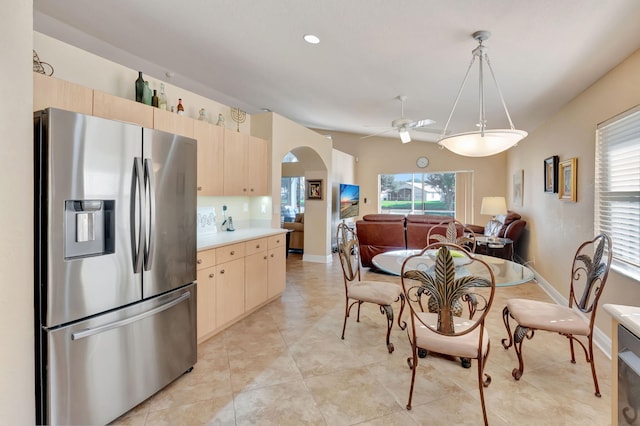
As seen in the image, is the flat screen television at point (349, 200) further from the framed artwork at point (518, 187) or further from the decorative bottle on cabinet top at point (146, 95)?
the decorative bottle on cabinet top at point (146, 95)

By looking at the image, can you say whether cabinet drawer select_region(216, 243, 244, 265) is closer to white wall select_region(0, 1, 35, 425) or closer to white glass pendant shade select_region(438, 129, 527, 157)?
white wall select_region(0, 1, 35, 425)

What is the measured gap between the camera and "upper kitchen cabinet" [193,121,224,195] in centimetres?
303

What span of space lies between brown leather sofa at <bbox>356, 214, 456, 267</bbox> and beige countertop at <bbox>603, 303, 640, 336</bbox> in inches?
149

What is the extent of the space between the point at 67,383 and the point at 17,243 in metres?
0.81

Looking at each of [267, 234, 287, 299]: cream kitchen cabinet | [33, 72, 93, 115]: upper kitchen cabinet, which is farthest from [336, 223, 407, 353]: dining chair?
[33, 72, 93, 115]: upper kitchen cabinet

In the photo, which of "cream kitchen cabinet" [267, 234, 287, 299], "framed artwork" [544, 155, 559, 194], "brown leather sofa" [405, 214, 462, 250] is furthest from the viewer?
"brown leather sofa" [405, 214, 462, 250]

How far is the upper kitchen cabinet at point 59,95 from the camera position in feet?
6.25

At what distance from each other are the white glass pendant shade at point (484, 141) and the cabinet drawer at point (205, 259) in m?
2.19

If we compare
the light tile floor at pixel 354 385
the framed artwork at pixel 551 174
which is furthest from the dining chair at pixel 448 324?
the framed artwork at pixel 551 174

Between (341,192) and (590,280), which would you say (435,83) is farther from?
(341,192)

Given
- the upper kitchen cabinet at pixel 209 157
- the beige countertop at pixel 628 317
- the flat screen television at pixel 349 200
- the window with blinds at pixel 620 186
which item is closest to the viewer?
the beige countertop at pixel 628 317

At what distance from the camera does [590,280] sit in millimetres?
2072

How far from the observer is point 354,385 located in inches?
83.6

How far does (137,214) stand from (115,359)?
84 cm
